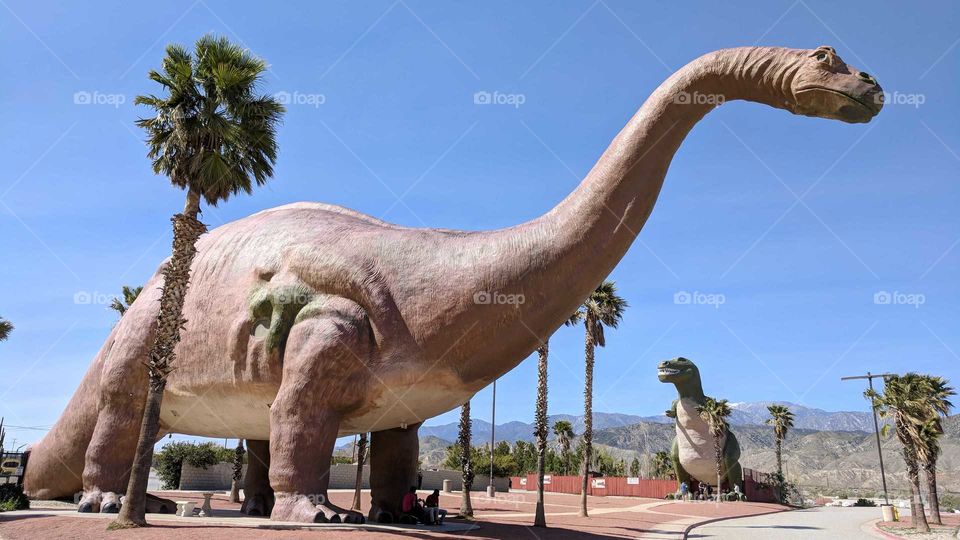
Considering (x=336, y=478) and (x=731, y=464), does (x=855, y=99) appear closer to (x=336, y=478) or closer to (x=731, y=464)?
(x=336, y=478)

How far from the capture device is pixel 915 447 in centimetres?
3086

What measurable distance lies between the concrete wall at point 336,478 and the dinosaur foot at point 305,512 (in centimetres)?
2369

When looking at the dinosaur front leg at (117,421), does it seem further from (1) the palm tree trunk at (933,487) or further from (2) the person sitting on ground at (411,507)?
(1) the palm tree trunk at (933,487)

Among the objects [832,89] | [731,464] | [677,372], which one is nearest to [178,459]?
[677,372]

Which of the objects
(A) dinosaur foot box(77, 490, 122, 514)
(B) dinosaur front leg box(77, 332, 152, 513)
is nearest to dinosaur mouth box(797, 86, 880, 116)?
(B) dinosaur front leg box(77, 332, 152, 513)

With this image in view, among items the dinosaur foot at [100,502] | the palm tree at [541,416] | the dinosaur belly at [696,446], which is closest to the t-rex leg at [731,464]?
the dinosaur belly at [696,446]

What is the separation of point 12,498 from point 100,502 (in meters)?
3.70

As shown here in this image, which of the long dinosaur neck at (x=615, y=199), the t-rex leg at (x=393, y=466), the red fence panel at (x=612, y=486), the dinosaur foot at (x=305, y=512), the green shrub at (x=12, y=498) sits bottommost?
the red fence panel at (x=612, y=486)

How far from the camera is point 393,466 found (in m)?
13.2

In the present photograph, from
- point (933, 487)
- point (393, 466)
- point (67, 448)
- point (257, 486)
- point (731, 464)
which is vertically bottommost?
point (257, 486)

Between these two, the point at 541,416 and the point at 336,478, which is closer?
the point at 541,416

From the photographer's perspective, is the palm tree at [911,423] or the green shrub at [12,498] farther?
the palm tree at [911,423]

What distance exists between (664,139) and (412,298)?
4479 mm

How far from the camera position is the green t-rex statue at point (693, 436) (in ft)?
151
